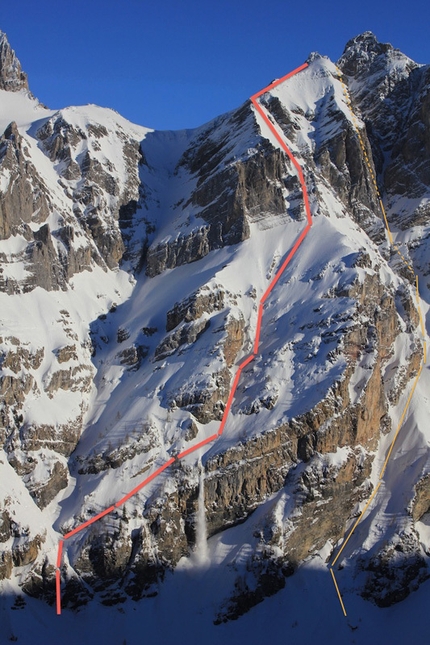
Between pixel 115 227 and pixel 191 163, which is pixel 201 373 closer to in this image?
pixel 115 227

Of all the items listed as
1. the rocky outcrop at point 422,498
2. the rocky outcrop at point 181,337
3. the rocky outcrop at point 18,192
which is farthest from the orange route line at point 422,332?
the rocky outcrop at point 18,192

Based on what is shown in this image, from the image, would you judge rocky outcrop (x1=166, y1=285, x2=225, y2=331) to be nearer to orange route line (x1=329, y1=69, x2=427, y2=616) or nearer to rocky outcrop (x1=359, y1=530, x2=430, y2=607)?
orange route line (x1=329, y1=69, x2=427, y2=616)

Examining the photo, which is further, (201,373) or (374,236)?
(374,236)

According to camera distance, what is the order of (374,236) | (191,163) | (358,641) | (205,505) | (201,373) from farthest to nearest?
1. (191,163)
2. (374,236)
3. (201,373)
4. (205,505)
5. (358,641)

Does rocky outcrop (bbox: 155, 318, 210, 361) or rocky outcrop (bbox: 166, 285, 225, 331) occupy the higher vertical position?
rocky outcrop (bbox: 166, 285, 225, 331)

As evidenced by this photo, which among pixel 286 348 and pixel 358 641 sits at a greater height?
pixel 286 348

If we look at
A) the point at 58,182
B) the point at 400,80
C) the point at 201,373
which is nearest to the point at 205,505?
the point at 201,373

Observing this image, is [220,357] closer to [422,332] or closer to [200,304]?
[200,304]

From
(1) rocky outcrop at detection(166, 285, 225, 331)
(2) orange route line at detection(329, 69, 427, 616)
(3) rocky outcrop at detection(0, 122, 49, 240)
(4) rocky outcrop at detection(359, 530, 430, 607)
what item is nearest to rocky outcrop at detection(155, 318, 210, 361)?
(1) rocky outcrop at detection(166, 285, 225, 331)

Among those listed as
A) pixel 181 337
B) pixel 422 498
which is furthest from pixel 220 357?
pixel 422 498
